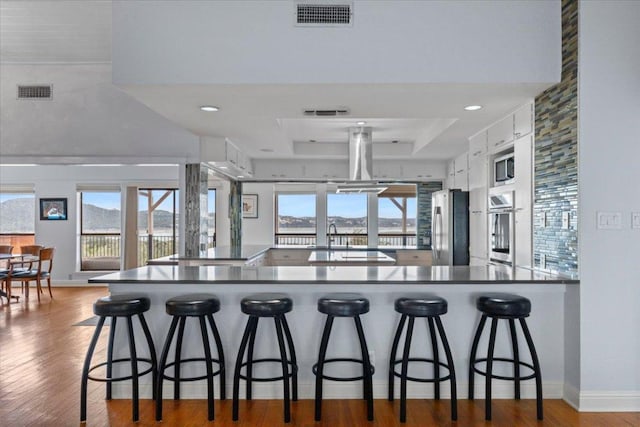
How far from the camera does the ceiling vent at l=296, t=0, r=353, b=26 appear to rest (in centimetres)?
288

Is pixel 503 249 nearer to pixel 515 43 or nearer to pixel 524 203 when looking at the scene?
pixel 524 203

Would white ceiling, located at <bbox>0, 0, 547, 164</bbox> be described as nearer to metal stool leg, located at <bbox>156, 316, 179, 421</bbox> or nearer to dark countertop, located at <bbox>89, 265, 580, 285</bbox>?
dark countertop, located at <bbox>89, 265, 580, 285</bbox>

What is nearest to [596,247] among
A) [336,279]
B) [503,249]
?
[503,249]

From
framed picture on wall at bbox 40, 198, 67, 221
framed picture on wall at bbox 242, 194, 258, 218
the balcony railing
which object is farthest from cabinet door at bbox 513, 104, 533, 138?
framed picture on wall at bbox 40, 198, 67, 221

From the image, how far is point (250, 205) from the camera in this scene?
→ 8867 millimetres

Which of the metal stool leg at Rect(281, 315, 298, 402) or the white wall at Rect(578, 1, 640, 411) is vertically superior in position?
the white wall at Rect(578, 1, 640, 411)

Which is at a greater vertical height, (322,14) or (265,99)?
(322,14)

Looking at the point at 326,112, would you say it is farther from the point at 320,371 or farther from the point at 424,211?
the point at 424,211

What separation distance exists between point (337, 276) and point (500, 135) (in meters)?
2.18

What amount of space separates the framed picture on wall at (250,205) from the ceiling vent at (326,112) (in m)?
5.30

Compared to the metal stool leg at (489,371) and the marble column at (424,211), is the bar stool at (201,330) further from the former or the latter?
the marble column at (424,211)

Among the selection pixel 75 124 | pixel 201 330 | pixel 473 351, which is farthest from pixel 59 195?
pixel 473 351

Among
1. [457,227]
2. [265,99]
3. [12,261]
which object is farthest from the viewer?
[12,261]

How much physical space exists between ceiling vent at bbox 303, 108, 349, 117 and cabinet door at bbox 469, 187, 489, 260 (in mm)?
1825
